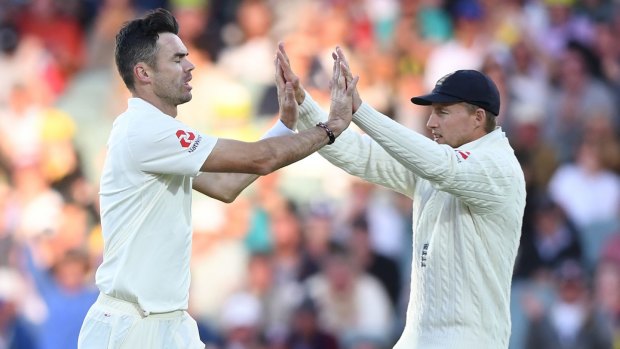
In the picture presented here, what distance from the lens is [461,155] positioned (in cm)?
598

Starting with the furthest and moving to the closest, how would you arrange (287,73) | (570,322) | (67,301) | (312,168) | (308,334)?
(312,168)
(570,322)
(67,301)
(308,334)
(287,73)

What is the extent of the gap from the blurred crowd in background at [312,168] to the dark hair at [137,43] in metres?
4.55

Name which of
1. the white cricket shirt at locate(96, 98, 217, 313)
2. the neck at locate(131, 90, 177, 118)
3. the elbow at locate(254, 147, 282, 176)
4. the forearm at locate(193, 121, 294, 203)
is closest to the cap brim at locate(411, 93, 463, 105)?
the forearm at locate(193, 121, 294, 203)

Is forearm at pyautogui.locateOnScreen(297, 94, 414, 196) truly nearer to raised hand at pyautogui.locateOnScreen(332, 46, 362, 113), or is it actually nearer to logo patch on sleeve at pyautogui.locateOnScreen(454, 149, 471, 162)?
raised hand at pyautogui.locateOnScreen(332, 46, 362, 113)

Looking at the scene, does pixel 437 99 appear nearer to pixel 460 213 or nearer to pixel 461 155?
pixel 461 155

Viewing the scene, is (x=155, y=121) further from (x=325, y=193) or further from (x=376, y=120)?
(x=325, y=193)

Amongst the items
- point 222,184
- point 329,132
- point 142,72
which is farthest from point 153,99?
point 329,132

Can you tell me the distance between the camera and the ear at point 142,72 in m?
5.79

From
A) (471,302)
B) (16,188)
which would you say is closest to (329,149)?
(471,302)

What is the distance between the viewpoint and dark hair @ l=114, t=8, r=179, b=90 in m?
5.79

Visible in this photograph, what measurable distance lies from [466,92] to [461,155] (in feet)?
1.20

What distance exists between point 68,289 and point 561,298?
3.96 meters

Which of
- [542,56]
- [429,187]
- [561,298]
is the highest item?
[542,56]

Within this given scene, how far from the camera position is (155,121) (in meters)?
5.66
